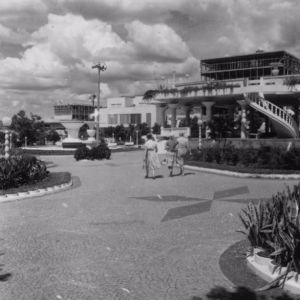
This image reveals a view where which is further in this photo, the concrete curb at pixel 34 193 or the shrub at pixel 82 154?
the shrub at pixel 82 154

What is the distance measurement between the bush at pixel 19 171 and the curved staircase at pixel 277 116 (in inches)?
780

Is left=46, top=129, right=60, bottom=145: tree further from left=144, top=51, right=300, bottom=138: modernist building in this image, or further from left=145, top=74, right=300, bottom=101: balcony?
left=145, top=74, right=300, bottom=101: balcony

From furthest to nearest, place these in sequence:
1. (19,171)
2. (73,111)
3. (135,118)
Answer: (73,111) → (135,118) → (19,171)

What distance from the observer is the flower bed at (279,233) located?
4.82 m

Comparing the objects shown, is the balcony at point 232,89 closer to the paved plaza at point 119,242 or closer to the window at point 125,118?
the paved plaza at point 119,242

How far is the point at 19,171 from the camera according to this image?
1281 cm

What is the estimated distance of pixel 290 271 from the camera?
4793 millimetres

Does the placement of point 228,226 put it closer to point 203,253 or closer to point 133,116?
point 203,253

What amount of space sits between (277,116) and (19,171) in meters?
21.4

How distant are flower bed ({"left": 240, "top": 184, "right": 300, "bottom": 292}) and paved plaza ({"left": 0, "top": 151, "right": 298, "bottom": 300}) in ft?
1.96

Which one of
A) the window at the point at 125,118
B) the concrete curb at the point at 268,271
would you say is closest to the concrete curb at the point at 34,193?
the concrete curb at the point at 268,271

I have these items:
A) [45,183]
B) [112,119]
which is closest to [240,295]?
[45,183]

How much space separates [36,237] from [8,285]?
86.3 inches

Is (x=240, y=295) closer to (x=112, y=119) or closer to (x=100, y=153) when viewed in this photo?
(x=100, y=153)
